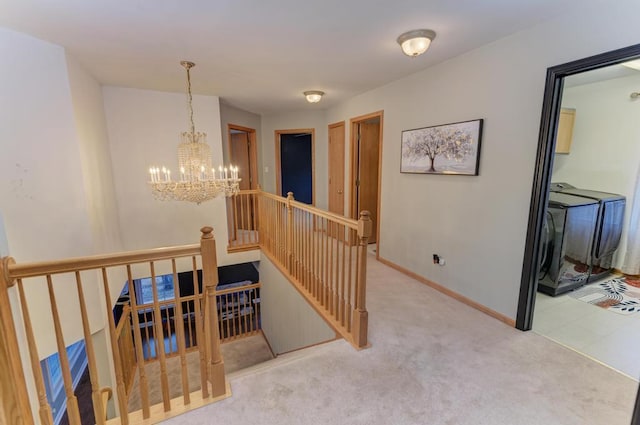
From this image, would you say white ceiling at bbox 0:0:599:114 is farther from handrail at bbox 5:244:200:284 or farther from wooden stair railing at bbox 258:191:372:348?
handrail at bbox 5:244:200:284

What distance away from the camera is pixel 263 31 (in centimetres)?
221

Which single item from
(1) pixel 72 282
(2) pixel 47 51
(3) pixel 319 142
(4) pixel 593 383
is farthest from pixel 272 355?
(2) pixel 47 51

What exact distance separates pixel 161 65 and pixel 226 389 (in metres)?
3.07

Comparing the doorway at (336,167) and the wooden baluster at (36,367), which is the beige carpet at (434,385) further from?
the doorway at (336,167)

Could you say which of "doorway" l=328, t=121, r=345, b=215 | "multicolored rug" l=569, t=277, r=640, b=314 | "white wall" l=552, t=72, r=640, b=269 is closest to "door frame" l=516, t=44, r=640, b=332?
"multicolored rug" l=569, t=277, r=640, b=314

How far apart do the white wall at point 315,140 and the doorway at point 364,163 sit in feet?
2.95

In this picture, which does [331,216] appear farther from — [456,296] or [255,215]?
[255,215]

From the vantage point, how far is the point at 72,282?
2723mm

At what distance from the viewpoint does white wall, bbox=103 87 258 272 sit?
13.1 feet

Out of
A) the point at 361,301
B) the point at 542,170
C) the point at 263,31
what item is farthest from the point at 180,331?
the point at 542,170

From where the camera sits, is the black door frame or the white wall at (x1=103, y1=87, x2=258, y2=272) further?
the white wall at (x1=103, y1=87, x2=258, y2=272)

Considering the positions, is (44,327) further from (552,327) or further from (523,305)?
(552,327)

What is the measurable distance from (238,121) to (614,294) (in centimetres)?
579

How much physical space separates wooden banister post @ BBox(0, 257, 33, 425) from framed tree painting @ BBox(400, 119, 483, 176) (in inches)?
128
